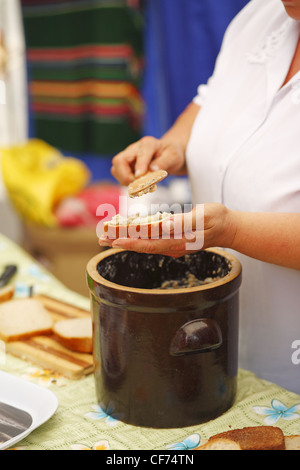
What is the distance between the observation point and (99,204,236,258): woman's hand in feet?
3.11

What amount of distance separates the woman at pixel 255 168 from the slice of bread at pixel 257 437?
0.32 metres

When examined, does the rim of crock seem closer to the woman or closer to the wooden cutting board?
the woman

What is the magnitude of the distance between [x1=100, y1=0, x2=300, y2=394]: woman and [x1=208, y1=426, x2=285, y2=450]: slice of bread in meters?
0.32

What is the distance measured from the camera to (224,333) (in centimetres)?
102

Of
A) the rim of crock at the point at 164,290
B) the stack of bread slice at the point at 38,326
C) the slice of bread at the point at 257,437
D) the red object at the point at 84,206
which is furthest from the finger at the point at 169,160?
the red object at the point at 84,206

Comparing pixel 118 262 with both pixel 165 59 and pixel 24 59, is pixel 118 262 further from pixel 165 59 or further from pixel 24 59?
pixel 24 59

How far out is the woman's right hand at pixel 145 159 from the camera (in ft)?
4.45

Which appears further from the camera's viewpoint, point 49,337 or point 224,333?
point 49,337

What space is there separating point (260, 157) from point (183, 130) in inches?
16.8

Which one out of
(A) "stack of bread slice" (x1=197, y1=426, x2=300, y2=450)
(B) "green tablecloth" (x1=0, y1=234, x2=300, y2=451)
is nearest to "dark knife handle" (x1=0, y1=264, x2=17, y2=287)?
(B) "green tablecloth" (x1=0, y1=234, x2=300, y2=451)

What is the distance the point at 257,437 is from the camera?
3.10ft

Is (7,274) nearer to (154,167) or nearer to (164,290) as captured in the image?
(154,167)
